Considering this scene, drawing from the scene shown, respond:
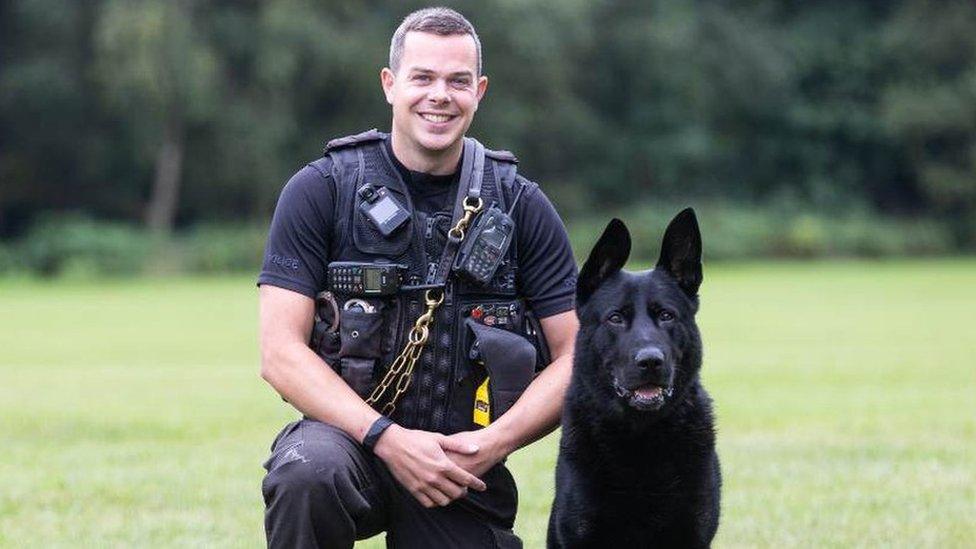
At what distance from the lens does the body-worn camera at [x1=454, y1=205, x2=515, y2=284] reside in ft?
15.1

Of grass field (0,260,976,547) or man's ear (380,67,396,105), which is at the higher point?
man's ear (380,67,396,105)

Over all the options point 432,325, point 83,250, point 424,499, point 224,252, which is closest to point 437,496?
point 424,499

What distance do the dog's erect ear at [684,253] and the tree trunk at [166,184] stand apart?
114ft

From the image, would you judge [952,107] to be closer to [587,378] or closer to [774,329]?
[774,329]

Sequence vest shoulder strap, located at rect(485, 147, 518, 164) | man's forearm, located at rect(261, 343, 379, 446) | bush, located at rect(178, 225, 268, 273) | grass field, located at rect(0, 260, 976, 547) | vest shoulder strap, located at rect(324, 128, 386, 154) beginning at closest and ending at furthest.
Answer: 1. man's forearm, located at rect(261, 343, 379, 446)
2. vest shoulder strap, located at rect(324, 128, 386, 154)
3. vest shoulder strap, located at rect(485, 147, 518, 164)
4. grass field, located at rect(0, 260, 976, 547)
5. bush, located at rect(178, 225, 268, 273)

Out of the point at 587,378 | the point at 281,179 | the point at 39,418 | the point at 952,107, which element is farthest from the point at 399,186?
the point at 952,107

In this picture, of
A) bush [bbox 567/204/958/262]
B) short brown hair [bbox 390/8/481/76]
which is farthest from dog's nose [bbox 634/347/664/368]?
bush [bbox 567/204/958/262]

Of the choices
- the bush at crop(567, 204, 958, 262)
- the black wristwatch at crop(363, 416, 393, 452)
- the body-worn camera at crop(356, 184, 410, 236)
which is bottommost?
the black wristwatch at crop(363, 416, 393, 452)

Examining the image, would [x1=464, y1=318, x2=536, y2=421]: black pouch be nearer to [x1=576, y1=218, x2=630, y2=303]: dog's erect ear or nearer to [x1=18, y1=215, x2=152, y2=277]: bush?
[x1=576, y1=218, x2=630, y2=303]: dog's erect ear

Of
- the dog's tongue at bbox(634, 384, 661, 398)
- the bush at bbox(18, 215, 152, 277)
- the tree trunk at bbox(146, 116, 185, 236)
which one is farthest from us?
the tree trunk at bbox(146, 116, 185, 236)

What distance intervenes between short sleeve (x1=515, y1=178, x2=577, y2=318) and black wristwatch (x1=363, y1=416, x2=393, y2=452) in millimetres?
717

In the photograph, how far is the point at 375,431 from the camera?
436 cm

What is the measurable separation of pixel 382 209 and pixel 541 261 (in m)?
0.55

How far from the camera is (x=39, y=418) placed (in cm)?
1034
